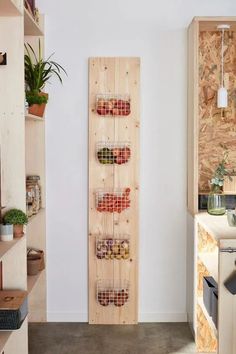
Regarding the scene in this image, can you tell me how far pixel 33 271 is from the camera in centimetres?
330

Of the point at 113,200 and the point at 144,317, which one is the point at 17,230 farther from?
the point at 144,317

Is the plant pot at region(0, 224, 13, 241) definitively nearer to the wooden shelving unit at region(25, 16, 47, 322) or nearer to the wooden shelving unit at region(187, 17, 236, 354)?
the wooden shelving unit at region(25, 16, 47, 322)

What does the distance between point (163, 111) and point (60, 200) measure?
105 cm

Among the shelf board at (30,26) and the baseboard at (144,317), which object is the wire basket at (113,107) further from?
the baseboard at (144,317)

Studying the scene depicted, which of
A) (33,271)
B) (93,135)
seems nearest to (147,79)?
(93,135)

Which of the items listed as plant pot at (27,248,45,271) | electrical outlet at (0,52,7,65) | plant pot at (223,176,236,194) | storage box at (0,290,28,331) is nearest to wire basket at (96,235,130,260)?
plant pot at (27,248,45,271)

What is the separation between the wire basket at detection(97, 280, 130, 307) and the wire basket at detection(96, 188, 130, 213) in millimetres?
559

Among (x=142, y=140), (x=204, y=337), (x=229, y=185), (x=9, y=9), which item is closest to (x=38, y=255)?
(x=142, y=140)

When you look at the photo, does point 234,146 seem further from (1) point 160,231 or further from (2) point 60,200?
(2) point 60,200

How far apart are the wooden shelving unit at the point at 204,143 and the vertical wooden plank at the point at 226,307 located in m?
0.19

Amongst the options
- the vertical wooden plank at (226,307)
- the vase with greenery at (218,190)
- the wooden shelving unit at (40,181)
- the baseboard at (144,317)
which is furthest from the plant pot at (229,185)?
the wooden shelving unit at (40,181)

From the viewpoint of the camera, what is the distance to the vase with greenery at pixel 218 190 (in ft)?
10.9

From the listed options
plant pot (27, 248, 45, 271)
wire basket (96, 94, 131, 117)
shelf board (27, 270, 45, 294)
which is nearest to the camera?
shelf board (27, 270, 45, 294)

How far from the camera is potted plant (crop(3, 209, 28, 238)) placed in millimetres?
2658
